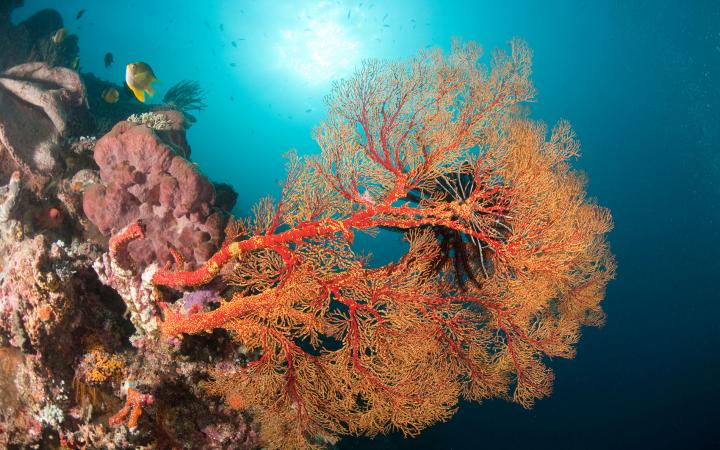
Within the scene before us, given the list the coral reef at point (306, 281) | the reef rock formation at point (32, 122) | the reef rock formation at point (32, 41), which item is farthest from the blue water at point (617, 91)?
the reef rock formation at point (32, 122)

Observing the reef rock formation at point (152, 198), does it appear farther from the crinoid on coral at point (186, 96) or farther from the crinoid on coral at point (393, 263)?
the crinoid on coral at point (186, 96)

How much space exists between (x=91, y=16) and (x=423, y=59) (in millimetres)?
63382

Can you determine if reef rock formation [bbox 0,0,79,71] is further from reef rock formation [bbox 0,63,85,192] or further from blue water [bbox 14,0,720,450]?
blue water [bbox 14,0,720,450]

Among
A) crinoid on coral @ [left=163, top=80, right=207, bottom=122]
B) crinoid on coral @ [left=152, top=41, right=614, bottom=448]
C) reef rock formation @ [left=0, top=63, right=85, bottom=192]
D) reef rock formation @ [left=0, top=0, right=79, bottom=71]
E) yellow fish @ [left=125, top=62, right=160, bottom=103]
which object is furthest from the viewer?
crinoid on coral @ [left=163, top=80, right=207, bottom=122]

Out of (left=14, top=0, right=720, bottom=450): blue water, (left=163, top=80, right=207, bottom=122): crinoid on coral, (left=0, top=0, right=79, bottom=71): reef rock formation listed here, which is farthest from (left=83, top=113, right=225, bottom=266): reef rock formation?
(left=14, top=0, right=720, bottom=450): blue water

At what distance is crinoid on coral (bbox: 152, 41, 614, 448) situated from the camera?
11.5ft

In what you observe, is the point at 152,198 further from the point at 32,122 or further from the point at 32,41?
the point at 32,41

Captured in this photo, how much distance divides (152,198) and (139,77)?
313 centimetres

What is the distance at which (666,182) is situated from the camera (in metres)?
49.6

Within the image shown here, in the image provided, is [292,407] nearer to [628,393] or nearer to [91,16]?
[628,393]

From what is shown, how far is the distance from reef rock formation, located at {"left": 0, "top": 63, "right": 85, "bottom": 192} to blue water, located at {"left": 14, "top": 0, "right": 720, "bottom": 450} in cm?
3610

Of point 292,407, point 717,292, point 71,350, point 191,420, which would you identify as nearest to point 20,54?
point 71,350

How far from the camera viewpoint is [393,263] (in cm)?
397

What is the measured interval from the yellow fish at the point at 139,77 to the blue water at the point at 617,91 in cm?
3558
